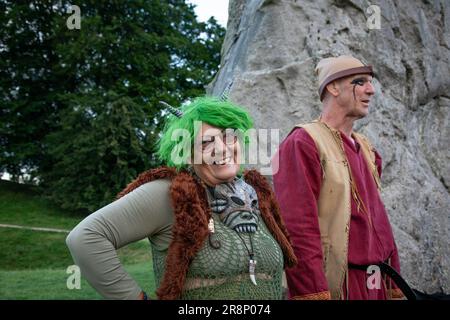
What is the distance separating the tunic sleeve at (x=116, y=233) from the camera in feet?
5.94

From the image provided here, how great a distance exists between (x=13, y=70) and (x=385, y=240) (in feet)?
57.3

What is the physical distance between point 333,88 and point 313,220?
2.60ft

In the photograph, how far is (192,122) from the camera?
82.9 inches

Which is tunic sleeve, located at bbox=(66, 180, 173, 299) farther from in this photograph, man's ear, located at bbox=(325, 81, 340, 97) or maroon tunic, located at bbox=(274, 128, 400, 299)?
man's ear, located at bbox=(325, 81, 340, 97)

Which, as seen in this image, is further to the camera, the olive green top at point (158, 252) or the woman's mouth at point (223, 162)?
the woman's mouth at point (223, 162)

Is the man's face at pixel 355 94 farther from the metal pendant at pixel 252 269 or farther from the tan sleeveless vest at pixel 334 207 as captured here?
the metal pendant at pixel 252 269

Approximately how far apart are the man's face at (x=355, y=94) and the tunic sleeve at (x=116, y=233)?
4.16ft

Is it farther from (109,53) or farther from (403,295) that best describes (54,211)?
(403,295)

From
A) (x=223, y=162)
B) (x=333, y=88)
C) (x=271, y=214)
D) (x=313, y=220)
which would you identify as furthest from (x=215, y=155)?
(x=333, y=88)

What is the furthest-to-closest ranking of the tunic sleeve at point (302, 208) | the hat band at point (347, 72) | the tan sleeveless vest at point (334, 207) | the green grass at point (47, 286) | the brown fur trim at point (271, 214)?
1. the green grass at point (47, 286)
2. the hat band at point (347, 72)
3. the tan sleeveless vest at point (334, 207)
4. the tunic sleeve at point (302, 208)
5. the brown fur trim at point (271, 214)

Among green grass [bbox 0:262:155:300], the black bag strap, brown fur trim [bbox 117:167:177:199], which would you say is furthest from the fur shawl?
green grass [bbox 0:262:155:300]

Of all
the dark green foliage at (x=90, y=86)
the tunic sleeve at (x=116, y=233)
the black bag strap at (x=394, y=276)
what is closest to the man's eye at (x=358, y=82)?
the black bag strap at (x=394, y=276)

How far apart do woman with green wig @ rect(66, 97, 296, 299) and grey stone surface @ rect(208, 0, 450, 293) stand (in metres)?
1.77

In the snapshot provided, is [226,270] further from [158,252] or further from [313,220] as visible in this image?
[313,220]
